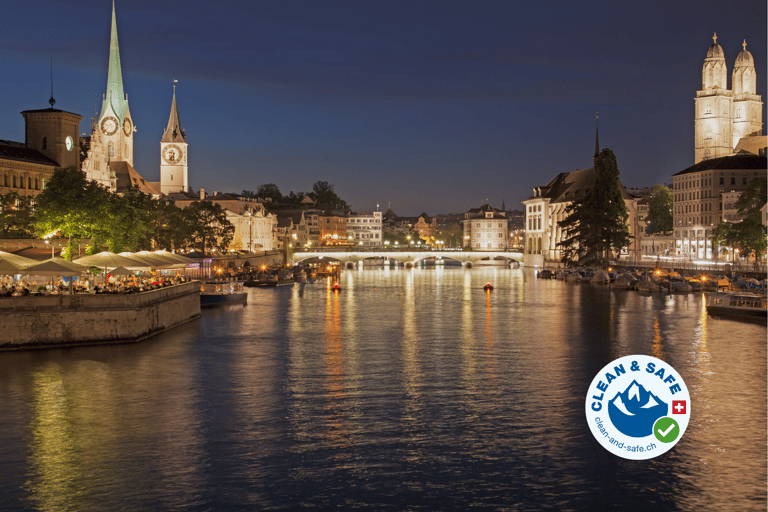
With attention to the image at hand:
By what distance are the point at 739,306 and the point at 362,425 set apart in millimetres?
37656

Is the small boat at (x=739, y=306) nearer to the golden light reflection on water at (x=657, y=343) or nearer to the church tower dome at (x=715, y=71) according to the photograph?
the golden light reflection on water at (x=657, y=343)

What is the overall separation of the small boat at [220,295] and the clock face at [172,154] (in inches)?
4250

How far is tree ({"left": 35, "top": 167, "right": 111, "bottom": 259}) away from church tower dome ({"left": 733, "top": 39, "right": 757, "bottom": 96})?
13848 centimetres

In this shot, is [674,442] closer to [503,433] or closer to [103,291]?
[503,433]

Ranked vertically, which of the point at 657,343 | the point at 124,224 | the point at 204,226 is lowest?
the point at 657,343

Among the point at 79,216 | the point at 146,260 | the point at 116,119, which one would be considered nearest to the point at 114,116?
the point at 116,119

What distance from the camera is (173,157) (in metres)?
170

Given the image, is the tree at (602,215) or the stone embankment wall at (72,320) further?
the tree at (602,215)

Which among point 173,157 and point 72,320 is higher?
point 173,157

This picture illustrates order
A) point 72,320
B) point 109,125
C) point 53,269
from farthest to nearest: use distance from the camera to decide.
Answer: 1. point 109,125
2. point 53,269
3. point 72,320

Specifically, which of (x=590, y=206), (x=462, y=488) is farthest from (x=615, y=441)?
(x=590, y=206)

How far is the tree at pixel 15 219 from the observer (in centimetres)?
6056

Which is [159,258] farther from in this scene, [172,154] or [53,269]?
[172,154]

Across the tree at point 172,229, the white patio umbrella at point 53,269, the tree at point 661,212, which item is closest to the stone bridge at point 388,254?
the tree at point 661,212
